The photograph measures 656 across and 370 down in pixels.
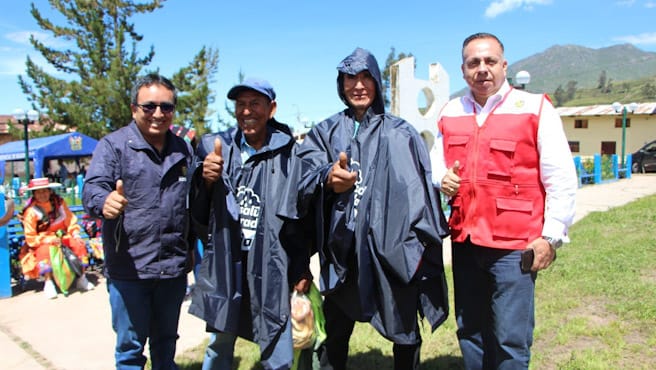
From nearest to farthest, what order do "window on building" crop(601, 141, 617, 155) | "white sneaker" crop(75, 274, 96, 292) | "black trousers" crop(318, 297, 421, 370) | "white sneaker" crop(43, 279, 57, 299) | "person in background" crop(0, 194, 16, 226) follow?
"black trousers" crop(318, 297, 421, 370), "person in background" crop(0, 194, 16, 226), "white sneaker" crop(43, 279, 57, 299), "white sneaker" crop(75, 274, 96, 292), "window on building" crop(601, 141, 617, 155)

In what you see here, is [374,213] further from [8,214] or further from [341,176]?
[8,214]

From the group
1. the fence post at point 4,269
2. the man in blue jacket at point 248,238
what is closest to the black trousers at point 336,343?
the man in blue jacket at point 248,238

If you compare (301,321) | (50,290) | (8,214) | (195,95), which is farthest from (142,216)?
(195,95)

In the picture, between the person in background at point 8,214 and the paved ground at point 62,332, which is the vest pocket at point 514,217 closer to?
the paved ground at point 62,332

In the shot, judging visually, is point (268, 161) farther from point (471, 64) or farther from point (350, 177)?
point (471, 64)

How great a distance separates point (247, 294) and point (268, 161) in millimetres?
714

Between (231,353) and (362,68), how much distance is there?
1.68m

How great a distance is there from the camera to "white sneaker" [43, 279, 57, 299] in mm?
5516

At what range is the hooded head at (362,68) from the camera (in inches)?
101

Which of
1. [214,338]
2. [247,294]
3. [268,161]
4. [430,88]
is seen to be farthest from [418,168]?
[430,88]

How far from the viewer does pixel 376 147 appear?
2.55m

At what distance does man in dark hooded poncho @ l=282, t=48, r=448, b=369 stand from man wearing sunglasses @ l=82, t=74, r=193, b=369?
0.73 meters

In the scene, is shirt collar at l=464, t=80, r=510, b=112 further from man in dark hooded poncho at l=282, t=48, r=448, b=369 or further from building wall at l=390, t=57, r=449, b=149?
building wall at l=390, t=57, r=449, b=149

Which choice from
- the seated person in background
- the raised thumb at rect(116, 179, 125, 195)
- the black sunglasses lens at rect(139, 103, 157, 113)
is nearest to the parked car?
the seated person in background
